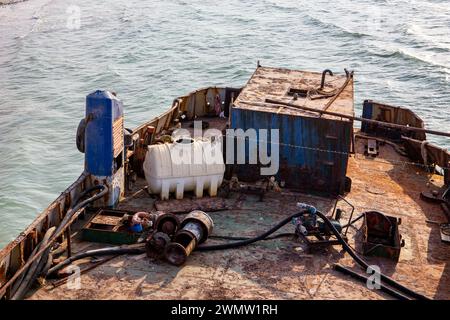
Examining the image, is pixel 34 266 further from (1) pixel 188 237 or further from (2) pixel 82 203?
(1) pixel 188 237

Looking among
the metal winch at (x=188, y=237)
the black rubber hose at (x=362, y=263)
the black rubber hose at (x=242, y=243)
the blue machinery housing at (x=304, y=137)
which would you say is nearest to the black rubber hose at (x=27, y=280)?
the metal winch at (x=188, y=237)

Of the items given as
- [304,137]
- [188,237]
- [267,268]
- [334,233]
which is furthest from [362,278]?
[304,137]

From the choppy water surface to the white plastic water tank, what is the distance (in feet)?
35.0

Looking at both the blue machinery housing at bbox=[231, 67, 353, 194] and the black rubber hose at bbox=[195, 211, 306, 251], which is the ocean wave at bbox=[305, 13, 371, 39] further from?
the black rubber hose at bbox=[195, 211, 306, 251]

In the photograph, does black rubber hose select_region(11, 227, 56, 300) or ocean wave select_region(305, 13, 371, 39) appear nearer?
black rubber hose select_region(11, 227, 56, 300)

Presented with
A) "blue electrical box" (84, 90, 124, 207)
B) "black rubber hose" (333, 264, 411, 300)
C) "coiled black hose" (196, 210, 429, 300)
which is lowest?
"black rubber hose" (333, 264, 411, 300)

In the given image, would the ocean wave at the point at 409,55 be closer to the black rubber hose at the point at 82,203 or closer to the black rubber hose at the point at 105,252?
the black rubber hose at the point at 82,203

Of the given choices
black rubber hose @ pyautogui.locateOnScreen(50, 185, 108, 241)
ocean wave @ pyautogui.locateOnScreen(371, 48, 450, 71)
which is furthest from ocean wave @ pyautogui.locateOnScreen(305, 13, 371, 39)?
black rubber hose @ pyautogui.locateOnScreen(50, 185, 108, 241)

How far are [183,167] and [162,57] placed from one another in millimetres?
35317

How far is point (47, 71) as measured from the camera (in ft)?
140

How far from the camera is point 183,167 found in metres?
12.5

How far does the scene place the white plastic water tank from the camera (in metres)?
12.4
